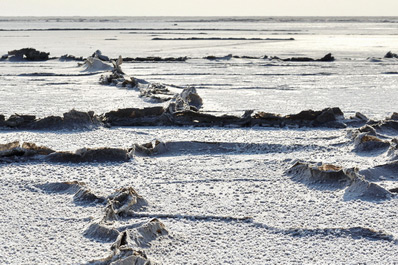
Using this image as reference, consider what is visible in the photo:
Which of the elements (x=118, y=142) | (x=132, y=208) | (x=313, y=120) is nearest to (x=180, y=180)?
(x=132, y=208)

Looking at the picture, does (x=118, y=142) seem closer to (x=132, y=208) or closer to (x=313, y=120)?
(x=132, y=208)

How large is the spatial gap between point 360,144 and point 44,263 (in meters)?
2.93

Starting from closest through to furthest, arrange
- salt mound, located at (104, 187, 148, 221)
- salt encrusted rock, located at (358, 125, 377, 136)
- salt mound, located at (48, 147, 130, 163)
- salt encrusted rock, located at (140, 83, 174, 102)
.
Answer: salt mound, located at (104, 187, 148, 221) < salt mound, located at (48, 147, 130, 163) < salt encrusted rock, located at (358, 125, 377, 136) < salt encrusted rock, located at (140, 83, 174, 102)

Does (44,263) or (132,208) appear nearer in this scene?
(44,263)

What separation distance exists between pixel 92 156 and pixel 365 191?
2.11 m

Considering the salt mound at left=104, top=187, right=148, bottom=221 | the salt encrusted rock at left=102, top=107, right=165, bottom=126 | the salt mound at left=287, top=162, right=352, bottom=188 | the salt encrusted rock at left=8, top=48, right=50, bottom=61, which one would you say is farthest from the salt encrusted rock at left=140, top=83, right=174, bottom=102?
the salt encrusted rock at left=8, top=48, right=50, bottom=61

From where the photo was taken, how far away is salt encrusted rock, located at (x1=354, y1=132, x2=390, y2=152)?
14.1ft

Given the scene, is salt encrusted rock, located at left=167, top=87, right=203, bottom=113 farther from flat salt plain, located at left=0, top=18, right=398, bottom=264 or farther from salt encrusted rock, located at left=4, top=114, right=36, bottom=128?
salt encrusted rock, located at left=4, top=114, right=36, bottom=128

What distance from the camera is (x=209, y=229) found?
2.81 metres

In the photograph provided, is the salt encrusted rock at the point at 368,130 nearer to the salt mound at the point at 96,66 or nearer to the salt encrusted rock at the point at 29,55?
the salt mound at the point at 96,66

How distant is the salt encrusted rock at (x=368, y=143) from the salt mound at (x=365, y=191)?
3.25ft

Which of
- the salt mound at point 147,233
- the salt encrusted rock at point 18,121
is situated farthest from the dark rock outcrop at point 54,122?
the salt mound at point 147,233

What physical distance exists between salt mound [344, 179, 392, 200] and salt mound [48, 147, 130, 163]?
1.76 m

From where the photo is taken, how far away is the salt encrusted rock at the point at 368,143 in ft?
14.1
